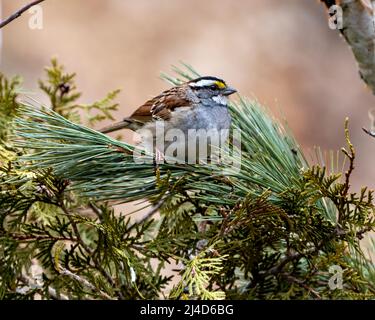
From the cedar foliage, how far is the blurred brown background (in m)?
2.70

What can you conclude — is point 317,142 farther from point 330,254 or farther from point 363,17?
point 330,254

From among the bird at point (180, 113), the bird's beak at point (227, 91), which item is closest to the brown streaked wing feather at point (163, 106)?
the bird at point (180, 113)

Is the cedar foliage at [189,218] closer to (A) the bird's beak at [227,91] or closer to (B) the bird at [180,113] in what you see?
(B) the bird at [180,113]

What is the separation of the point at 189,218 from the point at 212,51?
3.30 metres

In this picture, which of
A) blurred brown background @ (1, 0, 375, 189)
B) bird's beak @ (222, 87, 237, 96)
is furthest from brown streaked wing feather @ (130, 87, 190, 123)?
blurred brown background @ (1, 0, 375, 189)

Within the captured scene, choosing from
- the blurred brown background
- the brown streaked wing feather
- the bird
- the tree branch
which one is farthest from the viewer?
the blurred brown background

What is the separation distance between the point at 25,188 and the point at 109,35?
3.47 m

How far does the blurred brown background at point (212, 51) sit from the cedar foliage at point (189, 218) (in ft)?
8.85

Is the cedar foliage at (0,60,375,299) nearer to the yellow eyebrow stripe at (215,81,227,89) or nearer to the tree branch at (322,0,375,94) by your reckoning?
the tree branch at (322,0,375,94)

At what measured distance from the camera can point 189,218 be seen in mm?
1179

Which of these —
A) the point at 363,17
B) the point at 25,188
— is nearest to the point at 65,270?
the point at 25,188

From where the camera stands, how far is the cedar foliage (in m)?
1.05

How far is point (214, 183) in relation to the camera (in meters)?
1.12
